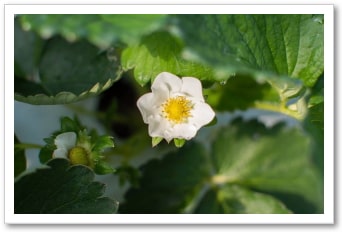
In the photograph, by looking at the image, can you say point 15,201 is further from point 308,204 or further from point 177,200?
point 308,204

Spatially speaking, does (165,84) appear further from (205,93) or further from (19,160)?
(19,160)

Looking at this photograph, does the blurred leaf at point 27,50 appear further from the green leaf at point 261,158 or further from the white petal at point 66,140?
the green leaf at point 261,158

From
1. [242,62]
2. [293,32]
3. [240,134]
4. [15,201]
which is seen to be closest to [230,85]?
[240,134]

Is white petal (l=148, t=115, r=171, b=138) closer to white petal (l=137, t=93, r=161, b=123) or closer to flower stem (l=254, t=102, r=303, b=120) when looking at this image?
white petal (l=137, t=93, r=161, b=123)

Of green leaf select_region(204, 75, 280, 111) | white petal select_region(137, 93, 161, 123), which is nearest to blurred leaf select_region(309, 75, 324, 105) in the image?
green leaf select_region(204, 75, 280, 111)

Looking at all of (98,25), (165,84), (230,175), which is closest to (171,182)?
(230,175)

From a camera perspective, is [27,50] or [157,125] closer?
[157,125]
